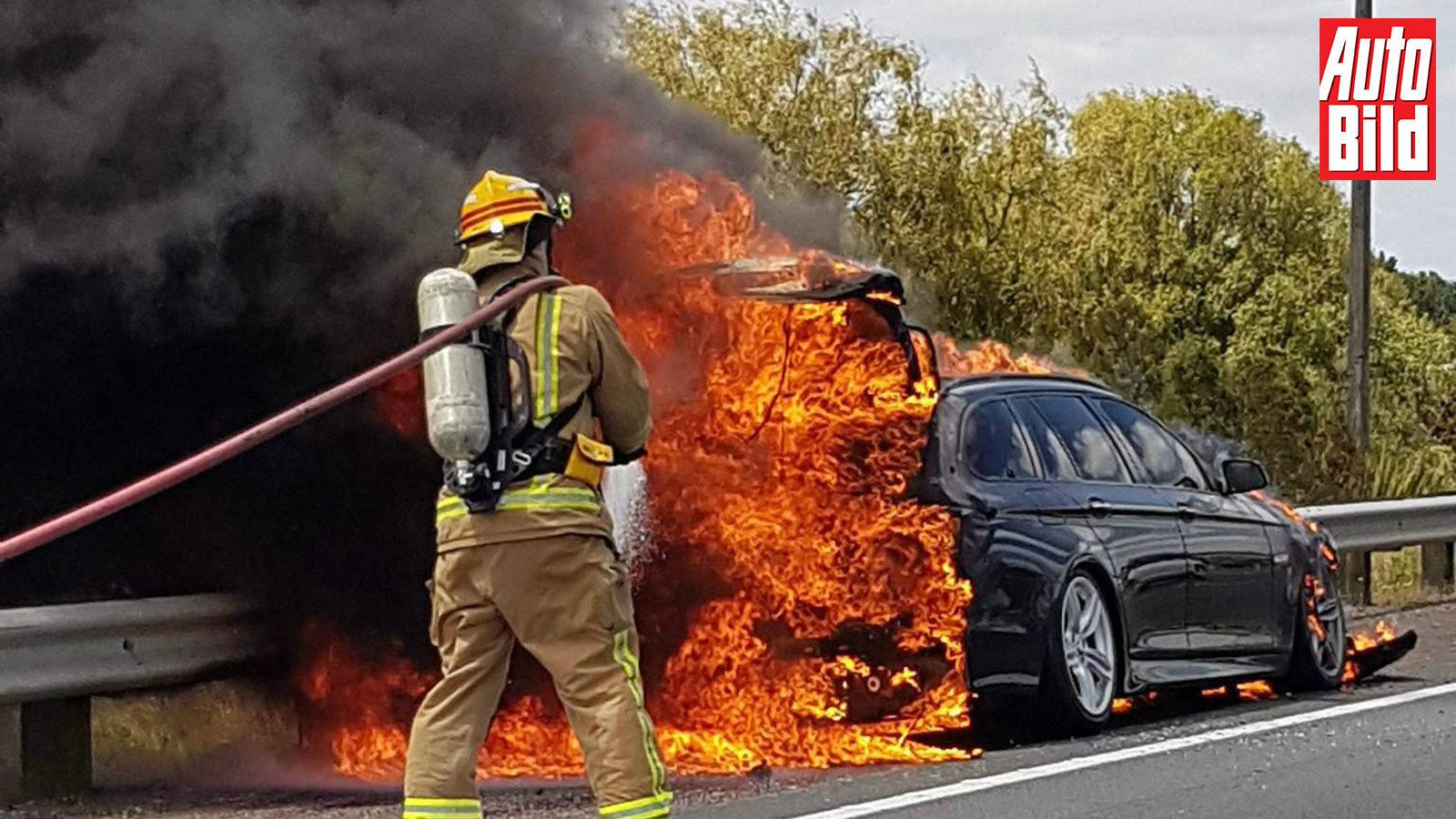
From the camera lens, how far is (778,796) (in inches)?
321

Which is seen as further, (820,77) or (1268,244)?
(1268,244)

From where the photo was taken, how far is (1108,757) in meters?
8.91

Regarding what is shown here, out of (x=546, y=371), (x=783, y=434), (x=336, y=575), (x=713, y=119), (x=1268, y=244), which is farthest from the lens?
(x=1268, y=244)

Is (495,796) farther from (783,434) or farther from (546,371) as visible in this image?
(546,371)

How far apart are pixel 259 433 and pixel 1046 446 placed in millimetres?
4685

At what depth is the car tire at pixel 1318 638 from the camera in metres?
11.0

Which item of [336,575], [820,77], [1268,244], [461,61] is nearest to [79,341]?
[336,575]

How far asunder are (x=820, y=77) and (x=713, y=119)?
21.0 m

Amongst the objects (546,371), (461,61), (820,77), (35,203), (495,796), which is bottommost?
(495,796)

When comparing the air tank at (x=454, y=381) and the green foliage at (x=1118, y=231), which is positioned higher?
the green foliage at (x=1118, y=231)

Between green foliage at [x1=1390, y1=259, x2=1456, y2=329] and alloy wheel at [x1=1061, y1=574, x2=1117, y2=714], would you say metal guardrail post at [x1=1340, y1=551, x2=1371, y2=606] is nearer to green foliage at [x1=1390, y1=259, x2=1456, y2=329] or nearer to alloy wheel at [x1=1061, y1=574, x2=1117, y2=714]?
alloy wheel at [x1=1061, y1=574, x2=1117, y2=714]

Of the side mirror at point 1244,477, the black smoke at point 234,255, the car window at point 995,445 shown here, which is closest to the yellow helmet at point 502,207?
the black smoke at point 234,255

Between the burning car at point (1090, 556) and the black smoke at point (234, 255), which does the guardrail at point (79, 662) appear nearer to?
the black smoke at point (234, 255)

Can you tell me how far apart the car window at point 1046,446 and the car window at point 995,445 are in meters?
0.09
